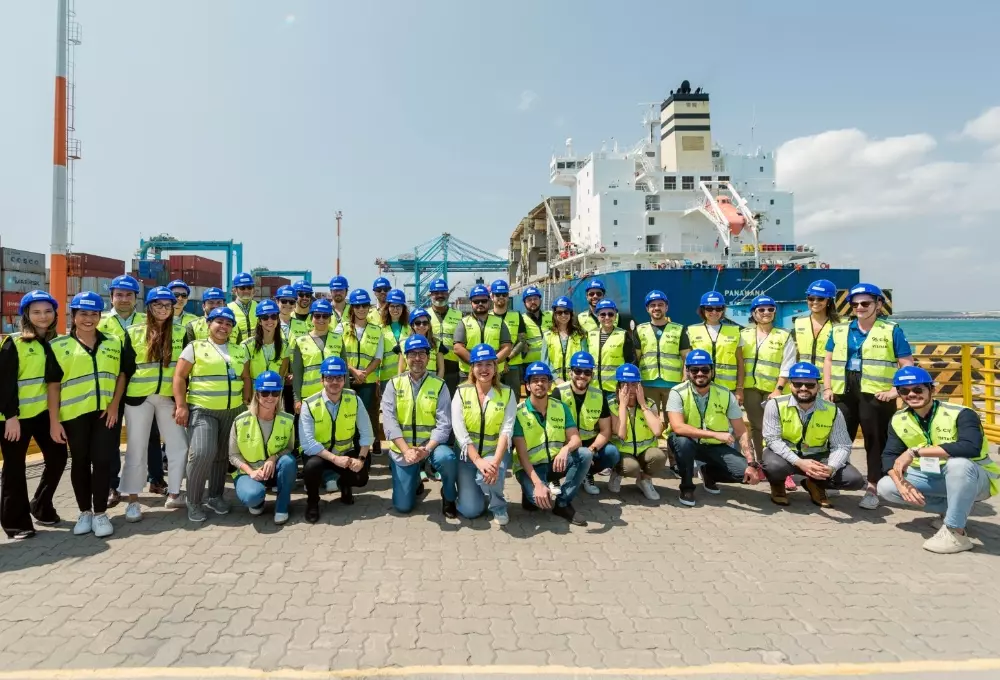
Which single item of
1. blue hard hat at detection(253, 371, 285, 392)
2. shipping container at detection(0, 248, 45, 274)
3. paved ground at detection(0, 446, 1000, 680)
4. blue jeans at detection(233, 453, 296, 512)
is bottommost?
paved ground at detection(0, 446, 1000, 680)

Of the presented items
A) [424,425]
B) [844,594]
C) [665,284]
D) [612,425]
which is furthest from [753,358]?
[665,284]

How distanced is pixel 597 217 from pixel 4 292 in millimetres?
27918

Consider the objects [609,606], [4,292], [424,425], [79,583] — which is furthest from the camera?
[4,292]

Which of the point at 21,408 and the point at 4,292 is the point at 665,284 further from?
the point at 4,292

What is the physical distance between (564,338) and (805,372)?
226 centimetres

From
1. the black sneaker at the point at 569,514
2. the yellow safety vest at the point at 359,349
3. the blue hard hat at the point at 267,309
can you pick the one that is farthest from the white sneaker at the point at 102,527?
the black sneaker at the point at 569,514

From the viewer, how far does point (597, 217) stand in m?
25.7

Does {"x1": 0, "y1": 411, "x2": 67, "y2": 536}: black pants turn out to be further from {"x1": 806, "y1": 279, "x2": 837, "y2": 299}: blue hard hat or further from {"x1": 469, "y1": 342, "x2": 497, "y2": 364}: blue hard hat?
{"x1": 806, "y1": 279, "x2": 837, "y2": 299}: blue hard hat

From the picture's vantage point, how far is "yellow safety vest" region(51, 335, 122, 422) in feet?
13.1

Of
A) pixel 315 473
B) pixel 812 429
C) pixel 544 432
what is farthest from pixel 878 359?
pixel 315 473

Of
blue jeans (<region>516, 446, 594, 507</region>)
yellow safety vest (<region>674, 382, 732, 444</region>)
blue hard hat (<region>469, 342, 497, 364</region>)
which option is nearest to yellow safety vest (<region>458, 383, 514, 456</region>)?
blue hard hat (<region>469, 342, 497, 364</region>)

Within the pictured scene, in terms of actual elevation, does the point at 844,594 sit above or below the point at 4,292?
below

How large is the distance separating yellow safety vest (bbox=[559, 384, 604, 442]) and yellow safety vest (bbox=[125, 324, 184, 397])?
335cm

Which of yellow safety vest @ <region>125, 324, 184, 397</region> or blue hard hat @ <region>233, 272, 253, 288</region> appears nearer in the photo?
yellow safety vest @ <region>125, 324, 184, 397</region>
